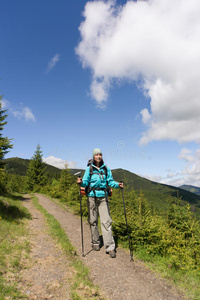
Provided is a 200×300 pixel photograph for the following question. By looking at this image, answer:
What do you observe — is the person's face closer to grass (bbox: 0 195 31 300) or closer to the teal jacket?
the teal jacket

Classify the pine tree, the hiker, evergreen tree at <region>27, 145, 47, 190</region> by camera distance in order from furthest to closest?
evergreen tree at <region>27, 145, 47, 190</region>, the pine tree, the hiker

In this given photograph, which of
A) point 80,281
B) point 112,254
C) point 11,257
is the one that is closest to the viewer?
point 80,281

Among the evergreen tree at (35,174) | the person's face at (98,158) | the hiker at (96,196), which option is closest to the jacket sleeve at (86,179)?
the hiker at (96,196)

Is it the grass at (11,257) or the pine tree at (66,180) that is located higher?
the pine tree at (66,180)

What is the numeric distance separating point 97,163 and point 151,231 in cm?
307

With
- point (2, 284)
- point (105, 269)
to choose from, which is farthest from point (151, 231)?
point (2, 284)

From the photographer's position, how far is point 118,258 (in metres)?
4.93

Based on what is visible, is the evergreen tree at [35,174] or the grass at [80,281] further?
the evergreen tree at [35,174]

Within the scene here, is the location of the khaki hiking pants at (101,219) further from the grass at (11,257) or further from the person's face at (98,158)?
the grass at (11,257)

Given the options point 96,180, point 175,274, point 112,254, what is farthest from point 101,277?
point 96,180

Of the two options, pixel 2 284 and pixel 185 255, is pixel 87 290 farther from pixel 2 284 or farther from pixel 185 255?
pixel 185 255

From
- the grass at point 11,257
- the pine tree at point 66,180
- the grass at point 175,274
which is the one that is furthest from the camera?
the pine tree at point 66,180

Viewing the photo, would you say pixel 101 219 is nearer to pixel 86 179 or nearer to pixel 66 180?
pixel 86 179

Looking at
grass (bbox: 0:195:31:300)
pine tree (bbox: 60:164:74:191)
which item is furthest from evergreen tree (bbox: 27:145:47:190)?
grass (bbox: 0:195:31:300)
